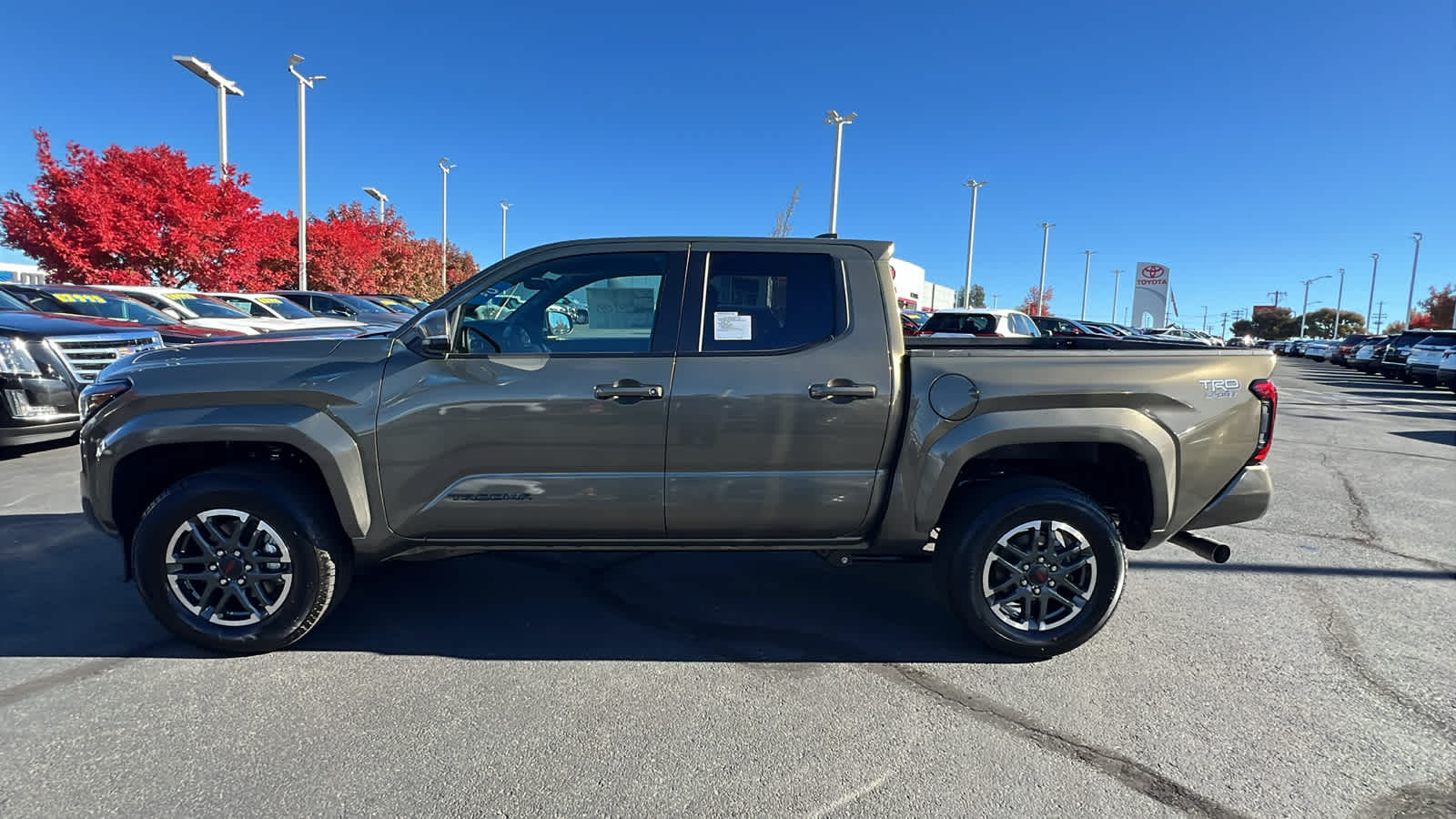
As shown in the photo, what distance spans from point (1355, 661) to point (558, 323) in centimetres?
399

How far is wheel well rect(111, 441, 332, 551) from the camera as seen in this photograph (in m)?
3.51

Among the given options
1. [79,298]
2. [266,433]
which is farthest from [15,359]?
[266,433]

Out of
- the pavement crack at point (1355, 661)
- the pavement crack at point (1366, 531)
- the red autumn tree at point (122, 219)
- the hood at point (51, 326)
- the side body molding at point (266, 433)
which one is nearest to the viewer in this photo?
the pavement crack at point (1355, 661)

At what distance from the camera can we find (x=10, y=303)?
9.36 meters

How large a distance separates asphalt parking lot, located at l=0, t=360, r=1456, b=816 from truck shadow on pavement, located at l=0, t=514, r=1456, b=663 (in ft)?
0.06

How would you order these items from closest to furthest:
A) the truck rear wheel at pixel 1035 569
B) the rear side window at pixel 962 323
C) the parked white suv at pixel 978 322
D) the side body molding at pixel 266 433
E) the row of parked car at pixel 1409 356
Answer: the side body molding at pixel 266 433 → the truck rear wheel at pixel 1035 569 → the parked white suv at pixel 978 322 → the rear side window at pixel 962 323 → the row of parked car at pixel 1409 356

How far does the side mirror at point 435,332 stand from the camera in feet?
10.9

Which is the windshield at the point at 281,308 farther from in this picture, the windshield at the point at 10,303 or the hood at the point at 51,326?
the hood at the point at 51,326

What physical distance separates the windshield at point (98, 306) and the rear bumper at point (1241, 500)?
1258 centimetres

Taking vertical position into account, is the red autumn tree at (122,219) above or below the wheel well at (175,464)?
above

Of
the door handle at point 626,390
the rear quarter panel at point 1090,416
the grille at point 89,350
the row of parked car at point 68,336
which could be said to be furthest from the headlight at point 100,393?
the grille at point 89,350

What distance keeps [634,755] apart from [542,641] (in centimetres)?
108

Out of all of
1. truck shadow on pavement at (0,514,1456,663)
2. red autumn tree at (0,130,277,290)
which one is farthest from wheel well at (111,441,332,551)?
red autumn tree at (0,130,277,290)

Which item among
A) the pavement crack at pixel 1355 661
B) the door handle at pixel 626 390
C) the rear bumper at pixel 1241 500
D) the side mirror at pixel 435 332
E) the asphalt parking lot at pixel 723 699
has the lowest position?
the asphalt parking lot at pixel 723 699
